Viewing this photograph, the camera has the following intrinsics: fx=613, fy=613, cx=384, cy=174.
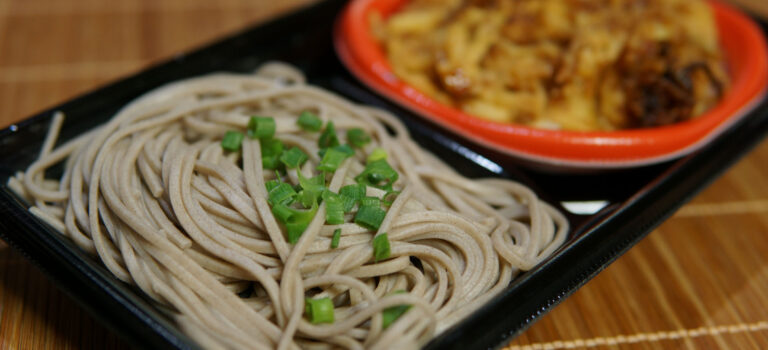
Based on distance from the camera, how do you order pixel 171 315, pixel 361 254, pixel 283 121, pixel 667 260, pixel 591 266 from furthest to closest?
1. pixel 667 260
2. pixel 283 121
3. pixel 591 266
4. pixel 361 254
5. pixel 171 315

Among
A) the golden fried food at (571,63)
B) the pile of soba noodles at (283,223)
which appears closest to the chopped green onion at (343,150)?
the pile of soba noodles at (283,223)

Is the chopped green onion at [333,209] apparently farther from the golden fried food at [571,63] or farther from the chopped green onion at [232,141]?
the golden fried food at [571,63]

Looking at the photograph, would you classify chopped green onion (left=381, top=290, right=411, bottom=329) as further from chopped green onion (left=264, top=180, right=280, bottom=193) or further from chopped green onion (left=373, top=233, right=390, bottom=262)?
chopped green onion (left=264, top=180, right=280, bottom=193)

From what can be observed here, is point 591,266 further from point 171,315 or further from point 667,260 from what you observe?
point 171,315

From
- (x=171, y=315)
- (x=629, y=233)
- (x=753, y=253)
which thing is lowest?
(x=753, y=253)

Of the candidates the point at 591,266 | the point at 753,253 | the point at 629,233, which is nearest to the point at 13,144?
the point at 591,266

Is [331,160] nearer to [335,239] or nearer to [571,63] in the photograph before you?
[335,239]

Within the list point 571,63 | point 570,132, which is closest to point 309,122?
point 570,132

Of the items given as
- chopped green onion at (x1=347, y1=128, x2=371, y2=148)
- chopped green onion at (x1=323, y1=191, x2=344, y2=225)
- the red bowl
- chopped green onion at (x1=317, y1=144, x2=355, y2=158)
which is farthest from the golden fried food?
chopped green onion at (x1=323, y1=191, x2=344, y2=225)
